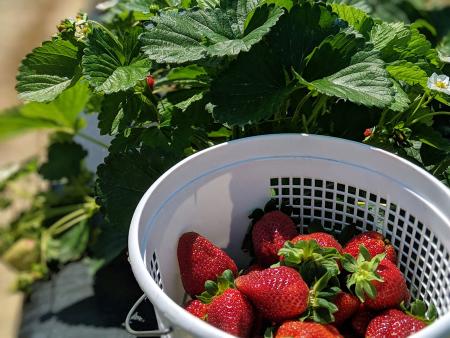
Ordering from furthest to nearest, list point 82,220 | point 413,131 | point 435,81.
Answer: point 82,220 < point 413,131 < point 435,81

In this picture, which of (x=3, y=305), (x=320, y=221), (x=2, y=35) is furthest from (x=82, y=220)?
(x=2, y=35)

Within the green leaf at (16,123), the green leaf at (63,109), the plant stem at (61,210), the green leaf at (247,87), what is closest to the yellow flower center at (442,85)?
the green leaf at (247,87)

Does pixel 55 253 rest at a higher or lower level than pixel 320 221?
lower

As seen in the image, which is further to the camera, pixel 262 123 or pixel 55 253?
pixel 55 253

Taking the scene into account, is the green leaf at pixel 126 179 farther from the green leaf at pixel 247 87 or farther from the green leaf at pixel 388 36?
the green leaf at pixel 388 36

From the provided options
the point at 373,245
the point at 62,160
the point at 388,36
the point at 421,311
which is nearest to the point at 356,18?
the point at 388,36

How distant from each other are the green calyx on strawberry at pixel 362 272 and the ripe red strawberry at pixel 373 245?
0.06 metres

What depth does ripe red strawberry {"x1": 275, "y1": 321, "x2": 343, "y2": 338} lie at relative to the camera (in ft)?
2.40

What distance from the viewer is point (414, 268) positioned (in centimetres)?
89

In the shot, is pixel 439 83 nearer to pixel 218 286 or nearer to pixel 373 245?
pixel 373 245

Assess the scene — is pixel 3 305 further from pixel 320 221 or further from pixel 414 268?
pixel 414 268

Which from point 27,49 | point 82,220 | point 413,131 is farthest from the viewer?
point 27,49

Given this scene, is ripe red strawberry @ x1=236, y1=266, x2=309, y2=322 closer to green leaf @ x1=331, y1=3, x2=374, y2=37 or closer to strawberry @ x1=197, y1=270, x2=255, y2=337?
strawberry @ x1=197, y1=270, x2=255, y2=337

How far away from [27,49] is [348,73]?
8.18 ft
